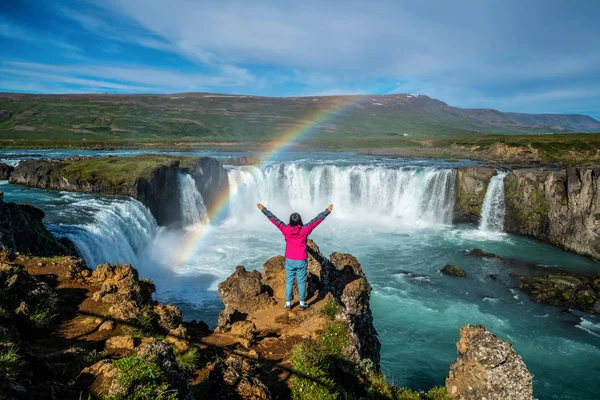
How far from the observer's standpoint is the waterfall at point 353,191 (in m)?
42.1

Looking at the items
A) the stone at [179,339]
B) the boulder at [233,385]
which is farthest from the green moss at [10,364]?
the stone at [179,339]

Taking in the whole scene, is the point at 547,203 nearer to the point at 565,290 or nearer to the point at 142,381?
the point at 565,290

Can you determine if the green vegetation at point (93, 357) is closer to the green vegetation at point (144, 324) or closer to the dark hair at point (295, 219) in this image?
the green vegetation at point (144, 324)

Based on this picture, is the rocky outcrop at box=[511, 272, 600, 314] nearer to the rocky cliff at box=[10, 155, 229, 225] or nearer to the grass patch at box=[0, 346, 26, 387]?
the grass patch at box=[0, 346, 26, 387]

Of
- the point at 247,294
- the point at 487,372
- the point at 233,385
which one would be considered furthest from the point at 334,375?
the point at 247,294

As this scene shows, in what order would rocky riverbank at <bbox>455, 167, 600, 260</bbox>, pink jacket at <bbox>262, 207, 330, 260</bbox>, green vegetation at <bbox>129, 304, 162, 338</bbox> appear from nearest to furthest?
1. green vegetation at <bbox>129, 304, 162, 338</bbox>
2. pink jacket at <bbox>262, 207, 330, 260</bbox>
3. rocky riverbank at <bbox>455, 167, 600, 260</bbox>

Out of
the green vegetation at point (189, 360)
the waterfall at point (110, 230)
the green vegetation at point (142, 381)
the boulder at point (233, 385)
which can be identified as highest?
the green vegetation at point (142, 381)

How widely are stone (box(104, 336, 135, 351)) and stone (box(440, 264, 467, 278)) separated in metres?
24.9

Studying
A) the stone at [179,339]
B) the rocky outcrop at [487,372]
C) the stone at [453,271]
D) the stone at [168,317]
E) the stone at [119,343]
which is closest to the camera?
the stone at [119,343]

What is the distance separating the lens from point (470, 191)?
40312 millimetres

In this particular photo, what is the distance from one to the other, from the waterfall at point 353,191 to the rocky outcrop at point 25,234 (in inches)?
1040

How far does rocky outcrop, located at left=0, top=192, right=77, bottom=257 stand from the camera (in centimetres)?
1408

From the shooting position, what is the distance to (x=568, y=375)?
630 inches

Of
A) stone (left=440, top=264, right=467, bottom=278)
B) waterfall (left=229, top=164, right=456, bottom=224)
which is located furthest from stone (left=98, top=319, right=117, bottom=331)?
waterfall (left=229, top=164, right=456, bottom=224)
